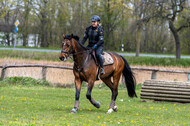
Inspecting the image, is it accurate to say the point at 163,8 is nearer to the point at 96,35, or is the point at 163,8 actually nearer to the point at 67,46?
the point at 96,35

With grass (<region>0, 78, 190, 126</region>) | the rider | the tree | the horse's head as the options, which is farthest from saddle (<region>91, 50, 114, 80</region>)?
the tree

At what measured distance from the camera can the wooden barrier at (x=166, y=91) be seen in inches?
484

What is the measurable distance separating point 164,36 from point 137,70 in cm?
2679

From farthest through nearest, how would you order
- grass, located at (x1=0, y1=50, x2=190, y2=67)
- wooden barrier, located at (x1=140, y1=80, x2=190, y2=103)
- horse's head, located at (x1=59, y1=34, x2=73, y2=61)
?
grass, located at (x1=0, y1=50, x2=190, y2=67) < wooden barrier, located at (x1=140, y1=80, x2=190, y2=103) < horse's head, located at (x1=59, y1=34, x2=73, y2=61)

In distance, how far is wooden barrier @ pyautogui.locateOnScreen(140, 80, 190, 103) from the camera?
1230 centimetres

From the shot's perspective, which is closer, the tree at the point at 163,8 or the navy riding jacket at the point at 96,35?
the navy riding jacket at the point at 96,35

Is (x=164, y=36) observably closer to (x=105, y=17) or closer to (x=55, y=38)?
(x=105, y=17)

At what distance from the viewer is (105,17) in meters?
39.4

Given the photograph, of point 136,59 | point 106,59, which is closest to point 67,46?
point 106,59

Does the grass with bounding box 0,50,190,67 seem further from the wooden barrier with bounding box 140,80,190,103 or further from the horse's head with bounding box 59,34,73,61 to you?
the horse's head with bounding box 59,34,73,61

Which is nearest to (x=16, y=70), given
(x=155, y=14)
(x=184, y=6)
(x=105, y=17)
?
(x=155, y=14)

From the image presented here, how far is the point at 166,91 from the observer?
12.4 meters

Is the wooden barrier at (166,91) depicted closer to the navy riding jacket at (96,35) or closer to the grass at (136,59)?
the navy riding jacket at (96,35)

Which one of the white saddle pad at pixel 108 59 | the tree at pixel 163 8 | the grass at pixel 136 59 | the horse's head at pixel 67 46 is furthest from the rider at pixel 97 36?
the tree at pixel 163 8
